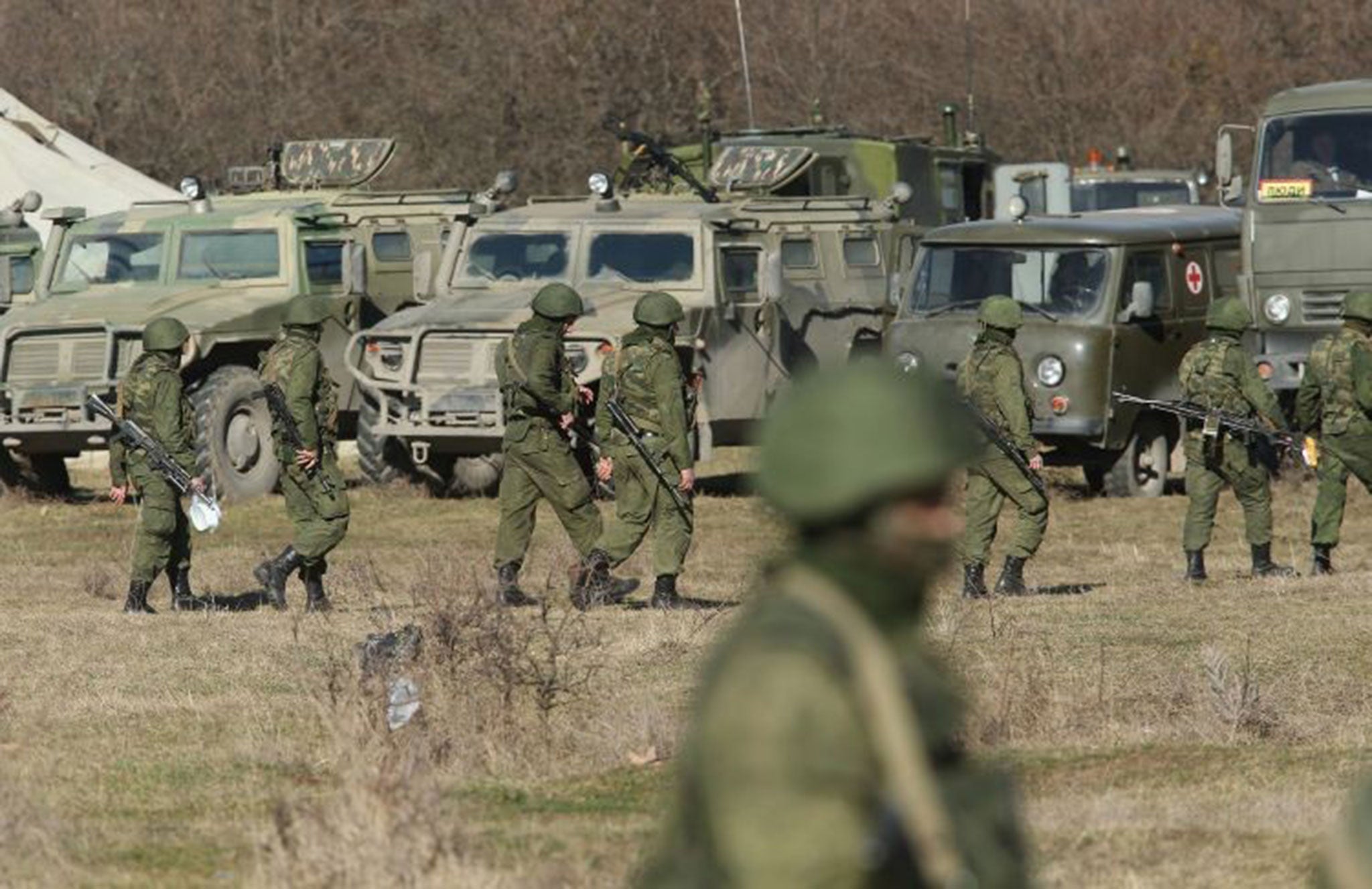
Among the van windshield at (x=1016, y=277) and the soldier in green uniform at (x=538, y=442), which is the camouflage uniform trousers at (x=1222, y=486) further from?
the van windshield at (x=1016, y=277)

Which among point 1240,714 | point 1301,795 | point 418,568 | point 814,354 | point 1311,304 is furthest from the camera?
point 814,354

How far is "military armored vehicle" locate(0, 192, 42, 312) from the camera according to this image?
77.2 ft

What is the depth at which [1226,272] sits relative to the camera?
22.0 meters

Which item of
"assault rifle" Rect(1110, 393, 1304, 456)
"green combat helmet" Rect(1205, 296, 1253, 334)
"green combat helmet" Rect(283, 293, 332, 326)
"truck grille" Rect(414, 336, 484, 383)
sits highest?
"green combat helmet" Rect(283, 293, 332, 326)

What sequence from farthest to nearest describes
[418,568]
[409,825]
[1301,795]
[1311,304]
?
[1311,304]
[418,568]
[1301,795]
[409,825]

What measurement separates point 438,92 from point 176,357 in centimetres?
2449

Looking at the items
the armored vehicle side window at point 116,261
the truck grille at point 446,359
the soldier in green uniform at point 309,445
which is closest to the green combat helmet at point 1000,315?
the soldier in green uniform at point 309,445

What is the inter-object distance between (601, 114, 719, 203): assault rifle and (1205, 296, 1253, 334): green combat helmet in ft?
22.3

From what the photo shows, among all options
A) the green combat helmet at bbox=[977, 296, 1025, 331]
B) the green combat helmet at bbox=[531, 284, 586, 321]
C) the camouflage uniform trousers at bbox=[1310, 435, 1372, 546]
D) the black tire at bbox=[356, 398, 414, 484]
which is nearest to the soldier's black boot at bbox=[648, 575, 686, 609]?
the green combat helmet at bbox=[531, 284, 586, 321]

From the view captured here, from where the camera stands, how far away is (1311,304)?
2016 cm

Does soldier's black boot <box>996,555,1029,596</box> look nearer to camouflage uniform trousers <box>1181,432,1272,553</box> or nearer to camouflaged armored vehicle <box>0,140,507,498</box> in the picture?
camouflage uniform trousers <box>1181,432,1272,553</box>

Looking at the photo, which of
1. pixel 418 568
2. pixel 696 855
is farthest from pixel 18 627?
pixel 696 855

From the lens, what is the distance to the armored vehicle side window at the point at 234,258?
Result: 863 inches

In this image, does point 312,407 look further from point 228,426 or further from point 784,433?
point 784,433
